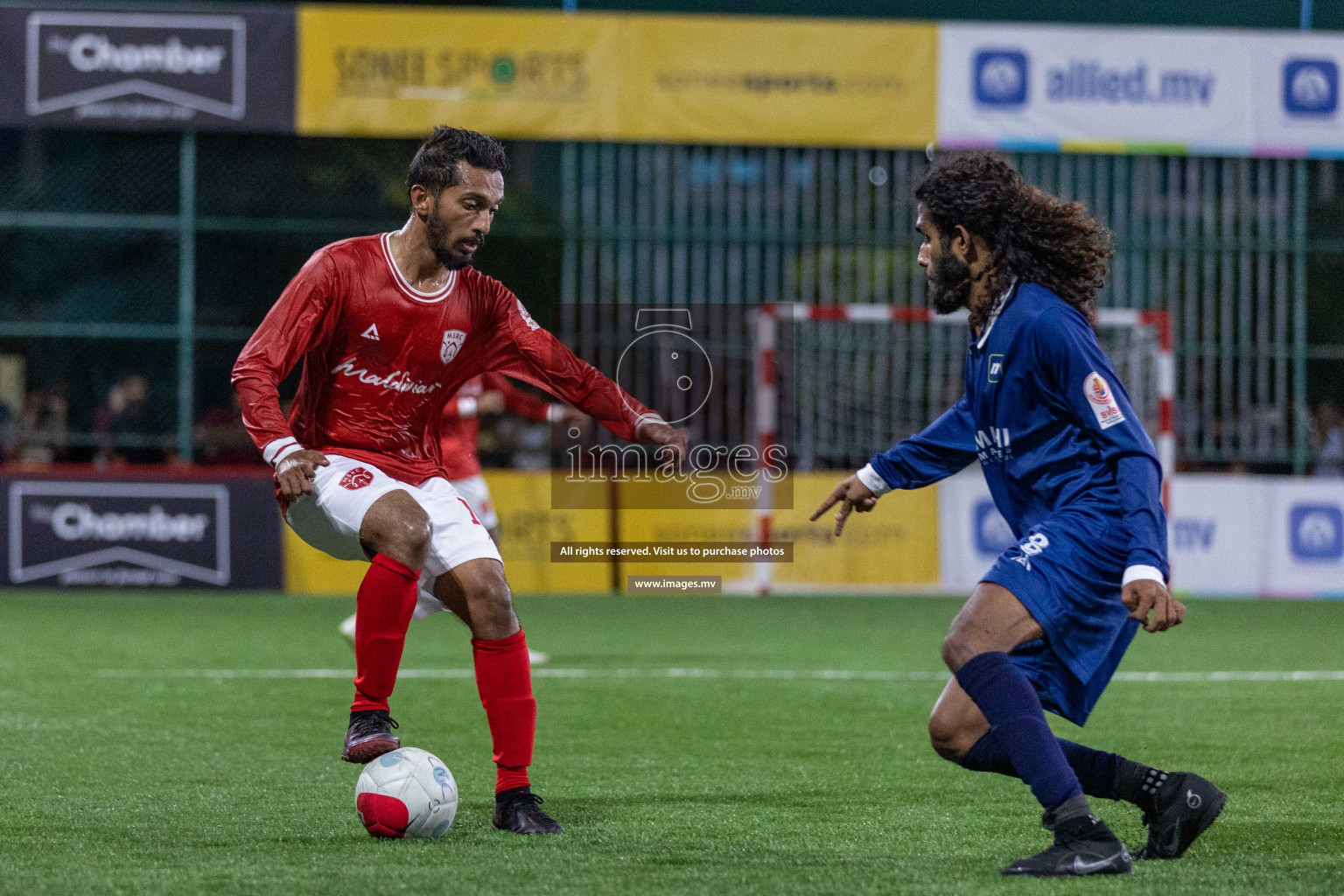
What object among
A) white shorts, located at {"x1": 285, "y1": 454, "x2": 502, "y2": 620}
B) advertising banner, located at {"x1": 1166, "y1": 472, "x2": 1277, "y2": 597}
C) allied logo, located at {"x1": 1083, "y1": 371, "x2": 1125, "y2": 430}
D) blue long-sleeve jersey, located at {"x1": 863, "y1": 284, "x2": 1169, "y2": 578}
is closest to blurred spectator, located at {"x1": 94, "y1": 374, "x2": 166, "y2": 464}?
advertising banner, located at {"x1": 1166, "y1": 472, "x2": 1277, "y2": 597}

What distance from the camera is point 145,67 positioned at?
46.7ft

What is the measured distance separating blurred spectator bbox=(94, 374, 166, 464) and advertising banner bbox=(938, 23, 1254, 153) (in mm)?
7497

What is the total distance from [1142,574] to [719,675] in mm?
5407

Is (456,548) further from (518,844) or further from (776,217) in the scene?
(776,217)

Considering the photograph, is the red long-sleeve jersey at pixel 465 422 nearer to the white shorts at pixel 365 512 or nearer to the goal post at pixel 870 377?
the goal post at pixel 870 377

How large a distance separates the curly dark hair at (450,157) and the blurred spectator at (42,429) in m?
10.4

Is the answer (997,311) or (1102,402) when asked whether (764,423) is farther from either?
(1102,402)

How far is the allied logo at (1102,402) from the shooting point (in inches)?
159

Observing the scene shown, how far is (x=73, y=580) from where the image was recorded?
14.2 m

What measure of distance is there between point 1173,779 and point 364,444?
2555 mm

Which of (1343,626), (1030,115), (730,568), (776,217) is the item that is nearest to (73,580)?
(730,568)

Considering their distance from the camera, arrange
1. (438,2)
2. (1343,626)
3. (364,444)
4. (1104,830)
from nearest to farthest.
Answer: (1104,830) → (364,444) → (1343,626) → (438,2)

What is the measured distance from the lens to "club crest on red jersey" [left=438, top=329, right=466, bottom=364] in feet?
17.1

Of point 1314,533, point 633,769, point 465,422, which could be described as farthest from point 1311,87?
point 633,769
